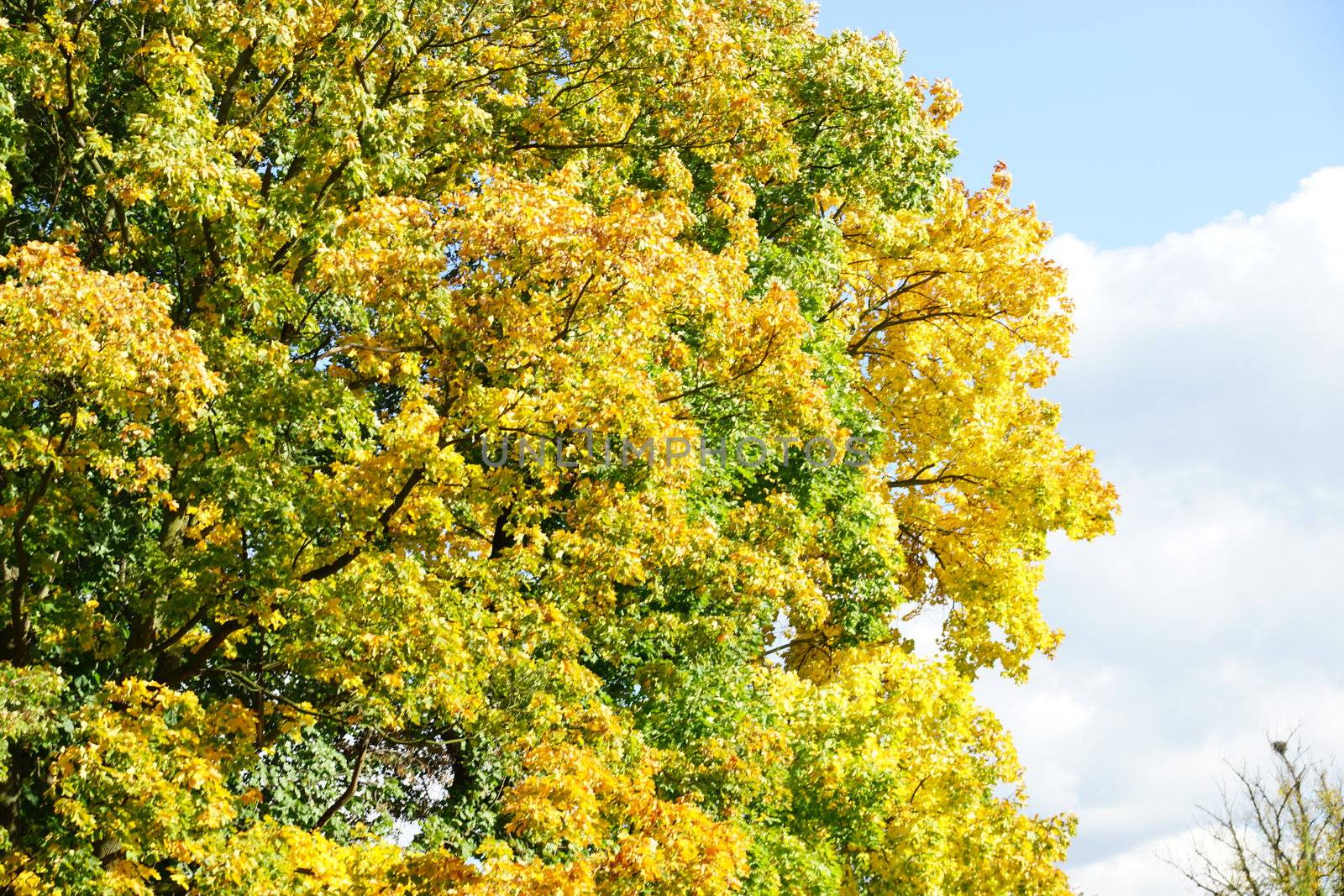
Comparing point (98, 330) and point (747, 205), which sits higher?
point (747, 205)

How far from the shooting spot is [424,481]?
39.3 ft

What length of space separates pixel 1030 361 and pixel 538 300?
48.5 ft

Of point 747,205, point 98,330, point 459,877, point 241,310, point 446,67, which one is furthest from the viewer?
Answer: point 747,205

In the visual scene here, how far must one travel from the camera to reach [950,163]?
74.9ft

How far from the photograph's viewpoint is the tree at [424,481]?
1132 cm

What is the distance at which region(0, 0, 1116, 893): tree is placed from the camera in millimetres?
11320

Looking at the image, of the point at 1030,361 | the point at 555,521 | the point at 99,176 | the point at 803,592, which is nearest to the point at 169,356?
the point at 99,176

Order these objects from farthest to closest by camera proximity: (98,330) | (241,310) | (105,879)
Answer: (241,310)
(105,879)
(98,330)

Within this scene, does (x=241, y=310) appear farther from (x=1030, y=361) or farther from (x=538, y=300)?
(x=1030, y=361)

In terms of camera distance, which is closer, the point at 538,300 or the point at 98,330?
the point at 98,330
